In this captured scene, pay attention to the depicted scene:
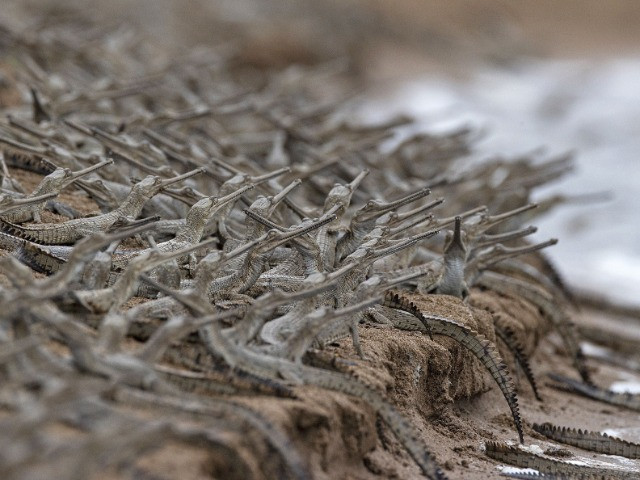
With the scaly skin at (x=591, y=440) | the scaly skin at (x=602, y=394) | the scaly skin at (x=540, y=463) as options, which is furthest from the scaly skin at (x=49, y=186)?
the scaly skin at (x=602, y=394)

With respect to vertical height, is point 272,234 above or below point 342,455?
above

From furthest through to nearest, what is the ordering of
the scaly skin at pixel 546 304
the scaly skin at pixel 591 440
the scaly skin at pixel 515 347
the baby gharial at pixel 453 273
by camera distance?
the scaly skin at pixel 546 304 → the scaly skin at pixel 515 347 → the baby gharial at pixel 453 273 → the scaly skin at pixel 591 440

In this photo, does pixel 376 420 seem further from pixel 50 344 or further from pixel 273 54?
pixel 273 54

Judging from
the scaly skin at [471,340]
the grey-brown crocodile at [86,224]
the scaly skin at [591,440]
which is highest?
the grey-brown crocodile at [86,224]

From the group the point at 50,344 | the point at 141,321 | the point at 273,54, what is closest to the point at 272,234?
the point at 141,321

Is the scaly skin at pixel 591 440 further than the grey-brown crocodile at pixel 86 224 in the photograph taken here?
Yes

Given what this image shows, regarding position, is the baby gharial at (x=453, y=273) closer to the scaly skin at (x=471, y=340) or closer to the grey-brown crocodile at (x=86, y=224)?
the scaly skin at (x=471, y=340)
